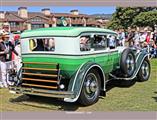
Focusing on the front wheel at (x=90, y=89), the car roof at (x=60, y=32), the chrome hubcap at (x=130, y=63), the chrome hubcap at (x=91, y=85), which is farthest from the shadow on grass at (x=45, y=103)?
the chrome hubcap at (x=130, y=63)

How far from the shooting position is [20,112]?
695cm

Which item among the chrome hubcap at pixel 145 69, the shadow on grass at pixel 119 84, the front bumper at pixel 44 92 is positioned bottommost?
the shadow on grass at pixel 119 84

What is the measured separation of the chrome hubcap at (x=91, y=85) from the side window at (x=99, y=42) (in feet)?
2.82

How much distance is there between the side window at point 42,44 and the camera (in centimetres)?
776

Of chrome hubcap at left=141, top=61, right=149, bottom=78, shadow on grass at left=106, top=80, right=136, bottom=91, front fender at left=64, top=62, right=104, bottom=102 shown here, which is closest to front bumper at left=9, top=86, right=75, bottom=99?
front fender at left=64, top=62, right=104, bottom=102

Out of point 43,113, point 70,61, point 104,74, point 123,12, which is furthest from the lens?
point 123,12

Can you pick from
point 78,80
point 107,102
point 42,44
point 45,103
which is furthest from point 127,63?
point 45,103

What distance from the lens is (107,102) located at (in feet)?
25.4

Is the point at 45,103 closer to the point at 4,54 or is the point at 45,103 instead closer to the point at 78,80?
the point at 78,80

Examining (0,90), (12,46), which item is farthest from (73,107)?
(12,46)

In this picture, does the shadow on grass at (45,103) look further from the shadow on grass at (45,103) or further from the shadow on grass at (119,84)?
the shadow on grass at (119,84)

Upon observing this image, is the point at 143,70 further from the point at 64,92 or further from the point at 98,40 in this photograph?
the point at 64,92

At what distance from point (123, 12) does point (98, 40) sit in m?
36.9

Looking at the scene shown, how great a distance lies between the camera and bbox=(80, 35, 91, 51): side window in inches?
302
